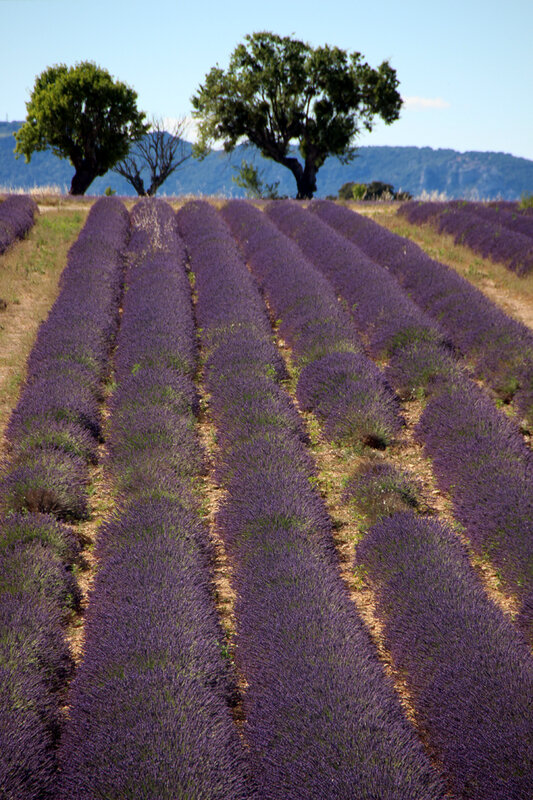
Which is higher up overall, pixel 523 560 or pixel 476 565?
pixel 523 560

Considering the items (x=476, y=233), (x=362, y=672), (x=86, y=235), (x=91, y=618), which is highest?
(x=476, y=233)

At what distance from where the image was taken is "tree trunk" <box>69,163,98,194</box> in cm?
2712

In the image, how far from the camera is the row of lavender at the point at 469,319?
6.74 m

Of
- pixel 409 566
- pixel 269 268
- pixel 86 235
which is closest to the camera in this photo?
pixel 409 566

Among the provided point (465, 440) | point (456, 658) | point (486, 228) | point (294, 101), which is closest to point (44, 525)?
point (456, 658)

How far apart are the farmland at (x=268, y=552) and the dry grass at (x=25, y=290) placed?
Answer: 0.12 m

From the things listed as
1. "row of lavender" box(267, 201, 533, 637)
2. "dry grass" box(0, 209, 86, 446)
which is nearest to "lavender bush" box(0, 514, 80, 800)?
"dry grass" box(0, 209, 86, 446)

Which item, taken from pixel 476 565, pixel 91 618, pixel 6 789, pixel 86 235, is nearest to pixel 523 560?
pixel 476 565

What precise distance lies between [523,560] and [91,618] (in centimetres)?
254

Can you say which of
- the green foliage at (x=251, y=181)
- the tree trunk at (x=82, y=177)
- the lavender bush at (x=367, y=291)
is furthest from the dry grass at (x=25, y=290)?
the green foliage at (x=251, y=181)

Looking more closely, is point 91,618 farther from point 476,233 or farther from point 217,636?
point 476,233

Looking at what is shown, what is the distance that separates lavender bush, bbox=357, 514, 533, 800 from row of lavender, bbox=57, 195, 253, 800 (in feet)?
2.97

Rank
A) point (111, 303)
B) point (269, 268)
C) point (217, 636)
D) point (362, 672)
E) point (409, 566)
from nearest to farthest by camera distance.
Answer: point (362, 672) < point (217, 636) < point (409, 566) < point (111, 303) < point (269, 268)

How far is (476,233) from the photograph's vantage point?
13062mm
